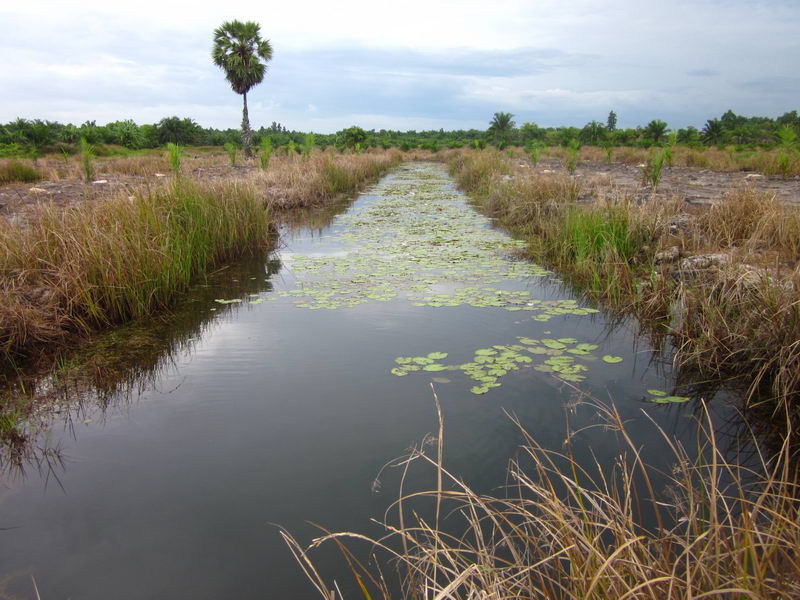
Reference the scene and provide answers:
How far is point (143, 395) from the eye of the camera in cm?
338

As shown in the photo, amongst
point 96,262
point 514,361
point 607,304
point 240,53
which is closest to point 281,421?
point 514,361

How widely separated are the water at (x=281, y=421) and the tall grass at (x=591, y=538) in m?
0.20

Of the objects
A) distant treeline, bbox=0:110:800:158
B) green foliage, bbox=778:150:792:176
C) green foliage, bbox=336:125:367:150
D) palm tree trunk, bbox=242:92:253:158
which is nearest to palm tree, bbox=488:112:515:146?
distant treeline, bbox=0:110:800:158

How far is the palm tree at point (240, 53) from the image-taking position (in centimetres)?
2456

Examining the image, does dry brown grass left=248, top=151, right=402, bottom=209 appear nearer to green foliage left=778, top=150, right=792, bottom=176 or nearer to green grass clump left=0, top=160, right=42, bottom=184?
green grass clump left=0, top=160, right=42, bottom=184

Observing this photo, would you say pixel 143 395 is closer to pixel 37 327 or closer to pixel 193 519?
pixel 37 327

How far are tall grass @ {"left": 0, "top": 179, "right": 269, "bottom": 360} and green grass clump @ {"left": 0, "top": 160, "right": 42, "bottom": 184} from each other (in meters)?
10.4

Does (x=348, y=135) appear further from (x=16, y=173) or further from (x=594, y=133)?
(x=16, y=173)

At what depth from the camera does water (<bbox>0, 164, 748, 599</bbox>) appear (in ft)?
6.86

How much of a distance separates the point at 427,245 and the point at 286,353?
165 inches

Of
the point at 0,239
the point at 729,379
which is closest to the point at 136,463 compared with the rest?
the point at 0,239

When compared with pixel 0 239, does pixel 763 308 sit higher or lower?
lower

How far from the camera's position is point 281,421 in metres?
3.04

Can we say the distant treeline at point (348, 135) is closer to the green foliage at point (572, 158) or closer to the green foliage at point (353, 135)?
the green foliage at point (353, 135)
